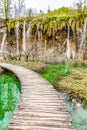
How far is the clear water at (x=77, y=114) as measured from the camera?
6961mm

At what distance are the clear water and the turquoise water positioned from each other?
185cm

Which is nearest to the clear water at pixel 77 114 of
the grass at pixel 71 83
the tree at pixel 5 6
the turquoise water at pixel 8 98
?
the grass at pixel 71 83

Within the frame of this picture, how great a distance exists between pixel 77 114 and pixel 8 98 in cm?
313

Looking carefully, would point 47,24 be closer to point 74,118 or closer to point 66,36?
point 66,36

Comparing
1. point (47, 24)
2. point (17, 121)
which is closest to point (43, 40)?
point (47, 24)


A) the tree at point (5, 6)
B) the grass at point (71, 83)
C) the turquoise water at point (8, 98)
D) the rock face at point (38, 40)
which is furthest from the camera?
the tree at point (5, 6)

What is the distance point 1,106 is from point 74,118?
2.71 meters

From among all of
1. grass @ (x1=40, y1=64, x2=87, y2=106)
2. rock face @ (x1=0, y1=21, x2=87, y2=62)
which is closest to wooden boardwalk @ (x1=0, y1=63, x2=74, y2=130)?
grass @ (x1=40, y1=64, x2=87, y2=106)

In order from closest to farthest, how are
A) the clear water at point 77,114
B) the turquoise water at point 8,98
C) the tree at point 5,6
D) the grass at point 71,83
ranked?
the clear water at point 77,114 < the turquoise water at point 8,98 < the grass at point 71,83 < the tree at point 5,6

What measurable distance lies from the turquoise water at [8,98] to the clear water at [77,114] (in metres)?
1.85

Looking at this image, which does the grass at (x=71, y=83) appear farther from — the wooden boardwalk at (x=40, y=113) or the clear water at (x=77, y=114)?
the wooden boardwalk at (x=40, y=113)

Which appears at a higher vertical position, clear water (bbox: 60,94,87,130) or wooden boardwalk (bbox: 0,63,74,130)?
wooden boardwalk (bbox: 0,63,74,130)

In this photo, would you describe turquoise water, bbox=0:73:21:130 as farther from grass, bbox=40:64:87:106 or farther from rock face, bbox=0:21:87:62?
rock face, bbox=0:21:87:62

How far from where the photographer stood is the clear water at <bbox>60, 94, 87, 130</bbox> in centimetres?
696
